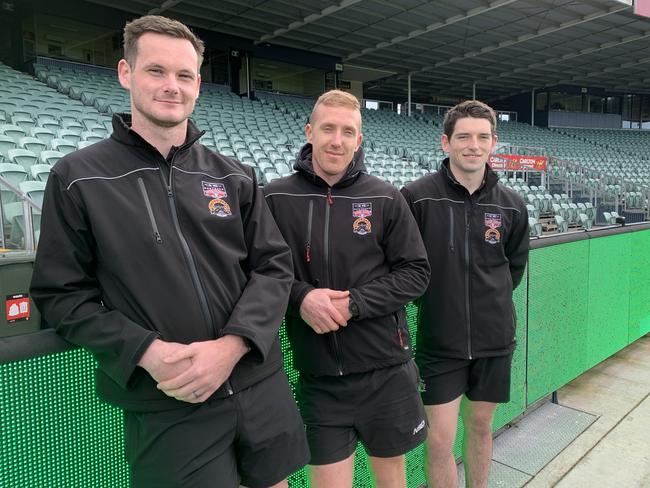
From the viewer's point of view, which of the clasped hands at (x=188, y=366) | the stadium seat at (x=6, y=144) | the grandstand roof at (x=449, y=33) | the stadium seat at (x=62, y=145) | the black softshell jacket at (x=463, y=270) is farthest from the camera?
the grandstand roof at (x=449, y=33)

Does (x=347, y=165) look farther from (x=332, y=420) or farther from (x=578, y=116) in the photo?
(x=578, y=116)

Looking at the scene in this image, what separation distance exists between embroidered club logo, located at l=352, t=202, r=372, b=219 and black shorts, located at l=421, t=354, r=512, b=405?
0.85 meters

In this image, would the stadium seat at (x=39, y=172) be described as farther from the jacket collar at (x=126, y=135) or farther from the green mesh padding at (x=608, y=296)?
the green mesh padding at (x=608, y=296)

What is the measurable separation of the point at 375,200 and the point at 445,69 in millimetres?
23115

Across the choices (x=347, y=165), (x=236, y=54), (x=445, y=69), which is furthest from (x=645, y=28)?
(x=347, y=165)

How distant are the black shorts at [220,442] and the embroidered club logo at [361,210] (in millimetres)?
665

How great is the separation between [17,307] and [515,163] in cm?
1086

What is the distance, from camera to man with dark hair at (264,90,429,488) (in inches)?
69.4

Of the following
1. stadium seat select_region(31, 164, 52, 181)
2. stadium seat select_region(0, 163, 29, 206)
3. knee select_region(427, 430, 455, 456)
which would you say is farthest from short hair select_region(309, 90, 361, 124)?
stadium seat select_region(31, 164, 52, 181)

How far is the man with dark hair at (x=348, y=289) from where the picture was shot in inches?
69.4

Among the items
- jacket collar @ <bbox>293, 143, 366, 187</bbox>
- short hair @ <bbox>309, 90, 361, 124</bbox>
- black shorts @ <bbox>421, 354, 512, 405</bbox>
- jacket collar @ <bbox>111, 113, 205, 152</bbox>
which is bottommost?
black shorts @ <bbox>421, 354, 512, 405</bbox>

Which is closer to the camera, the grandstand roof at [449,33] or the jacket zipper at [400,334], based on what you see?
the jacket zipper at [400,334]

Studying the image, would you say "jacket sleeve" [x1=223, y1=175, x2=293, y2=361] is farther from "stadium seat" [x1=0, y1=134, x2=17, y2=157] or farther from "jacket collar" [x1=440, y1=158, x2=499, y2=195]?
"stadium seat" [x1=0, y1=134, x2=17, y2=157]

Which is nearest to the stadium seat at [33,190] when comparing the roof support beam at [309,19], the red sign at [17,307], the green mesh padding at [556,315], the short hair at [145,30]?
the red sign at [17,307]
